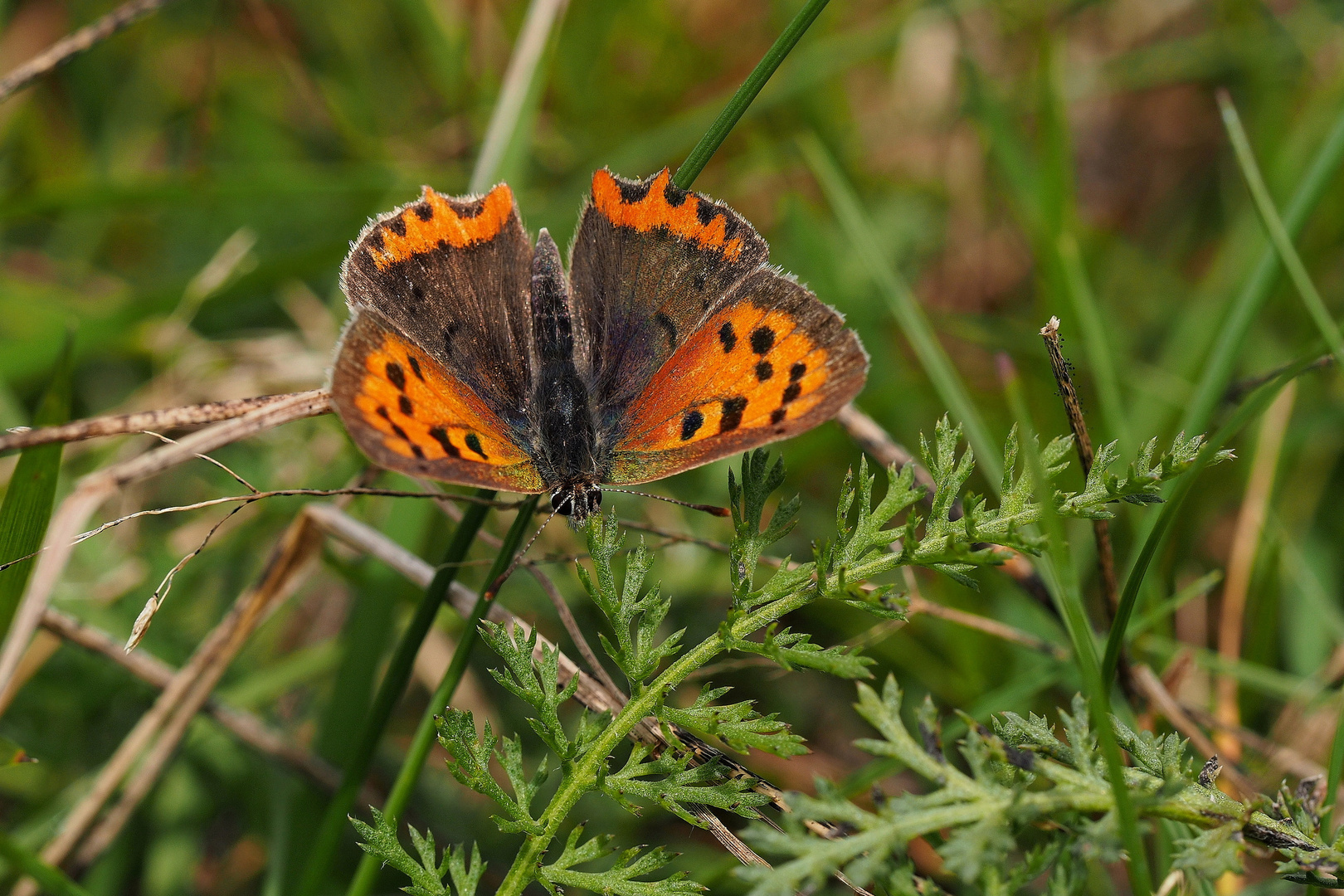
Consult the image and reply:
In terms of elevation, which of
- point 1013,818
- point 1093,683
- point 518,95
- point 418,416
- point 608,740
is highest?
point 518,95

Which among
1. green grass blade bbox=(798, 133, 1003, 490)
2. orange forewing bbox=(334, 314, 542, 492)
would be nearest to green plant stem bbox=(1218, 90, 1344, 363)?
green grass blade bbox=(798, 133, 1003, 490)

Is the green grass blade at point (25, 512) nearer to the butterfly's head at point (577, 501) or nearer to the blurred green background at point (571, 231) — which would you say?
the blurred green background at point (571, 231)

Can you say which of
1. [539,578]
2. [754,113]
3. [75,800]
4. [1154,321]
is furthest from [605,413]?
[1154,321]

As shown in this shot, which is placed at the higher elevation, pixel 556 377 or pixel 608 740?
pixel 556 377

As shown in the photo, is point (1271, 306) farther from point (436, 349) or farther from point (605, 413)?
point (436, 349)

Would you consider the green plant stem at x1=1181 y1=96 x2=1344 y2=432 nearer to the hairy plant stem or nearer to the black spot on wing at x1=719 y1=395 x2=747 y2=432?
the black spot on wing at x1=719 y1=395 x2=747 y2=432

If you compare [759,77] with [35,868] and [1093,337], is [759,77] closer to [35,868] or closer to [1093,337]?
[1093,337]

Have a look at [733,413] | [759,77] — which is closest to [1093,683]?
[733,413]
